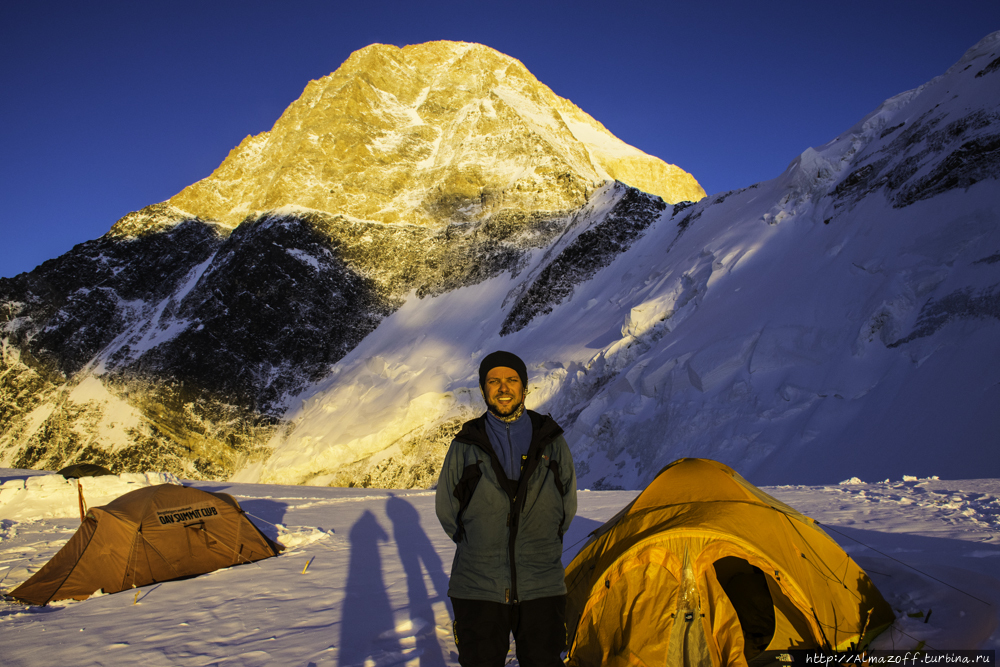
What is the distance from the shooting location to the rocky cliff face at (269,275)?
40500 mm

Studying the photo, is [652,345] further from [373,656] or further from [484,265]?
[484,265]

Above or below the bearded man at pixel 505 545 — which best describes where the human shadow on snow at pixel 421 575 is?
below

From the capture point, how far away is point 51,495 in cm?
1290

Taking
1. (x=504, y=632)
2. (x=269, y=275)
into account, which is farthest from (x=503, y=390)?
(x=269, y=275)

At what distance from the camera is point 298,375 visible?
141 feet

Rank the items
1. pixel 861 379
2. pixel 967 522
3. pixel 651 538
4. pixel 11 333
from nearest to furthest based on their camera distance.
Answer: pixel 651 538
pixel 967 522
pixel 861 379
pixel 11 333

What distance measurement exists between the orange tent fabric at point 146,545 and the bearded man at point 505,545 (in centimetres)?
653

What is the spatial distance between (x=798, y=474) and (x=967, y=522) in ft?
19.9

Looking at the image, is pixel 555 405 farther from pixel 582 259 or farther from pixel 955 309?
pixel 955 309

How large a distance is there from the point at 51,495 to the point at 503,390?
49.6 ft

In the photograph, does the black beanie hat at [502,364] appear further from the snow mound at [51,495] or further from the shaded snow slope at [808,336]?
the snow mound at [51,495]

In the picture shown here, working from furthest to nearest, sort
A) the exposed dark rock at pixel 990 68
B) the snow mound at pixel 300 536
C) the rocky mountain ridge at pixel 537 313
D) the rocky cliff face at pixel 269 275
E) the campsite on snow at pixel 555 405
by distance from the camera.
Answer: the rocky cliff face at pixel 269 275, the exposed dark rock at pixel 990 68, the rocky mountain ridge at pixel 537 313, the snow mound at pixel 300 536, the campsite on snow at pixel 555 405

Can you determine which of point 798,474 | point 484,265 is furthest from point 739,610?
point 484,265

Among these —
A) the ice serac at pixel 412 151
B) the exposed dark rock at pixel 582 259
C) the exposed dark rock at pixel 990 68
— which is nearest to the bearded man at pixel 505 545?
the exposed dark rock at pixel 990 68
